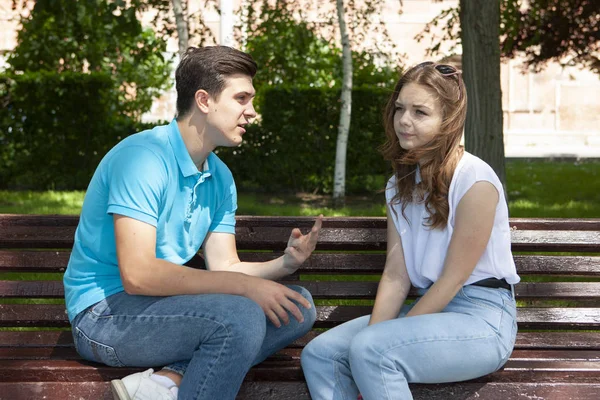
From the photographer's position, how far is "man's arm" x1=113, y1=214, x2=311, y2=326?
2.94m

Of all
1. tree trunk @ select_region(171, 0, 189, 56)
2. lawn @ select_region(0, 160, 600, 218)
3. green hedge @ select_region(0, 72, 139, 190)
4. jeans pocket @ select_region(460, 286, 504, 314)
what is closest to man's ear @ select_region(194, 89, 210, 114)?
jeans pocket @ select_region(460, 286, 504, 314)

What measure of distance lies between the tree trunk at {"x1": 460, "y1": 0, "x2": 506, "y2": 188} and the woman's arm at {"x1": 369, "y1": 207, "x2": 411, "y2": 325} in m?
3.78

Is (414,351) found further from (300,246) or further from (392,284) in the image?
(300,246)

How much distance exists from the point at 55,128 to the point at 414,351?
960 centimetres

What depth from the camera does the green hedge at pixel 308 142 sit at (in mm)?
11328

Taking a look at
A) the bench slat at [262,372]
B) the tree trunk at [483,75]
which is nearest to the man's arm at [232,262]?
the bench slat at [262,372]

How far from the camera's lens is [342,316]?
12.2 feet

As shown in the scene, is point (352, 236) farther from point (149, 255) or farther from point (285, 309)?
point (149, 255)

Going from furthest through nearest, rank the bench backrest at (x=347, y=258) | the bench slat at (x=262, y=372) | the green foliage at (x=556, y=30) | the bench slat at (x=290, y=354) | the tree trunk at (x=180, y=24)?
1. the green foliage at (x=556, y=30)
2. the tree trunk at (x=180, y=24)
3. the bench backrest at (x=347, y=258)
4. the bench slat at (x=290, y=354)
5. the bench slat at (x=262, y=372)

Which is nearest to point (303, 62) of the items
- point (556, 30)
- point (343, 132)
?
point (343, 132)

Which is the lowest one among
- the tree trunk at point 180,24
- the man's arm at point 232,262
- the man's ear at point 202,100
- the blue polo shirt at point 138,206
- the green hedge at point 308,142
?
the green hedge at point 308,142

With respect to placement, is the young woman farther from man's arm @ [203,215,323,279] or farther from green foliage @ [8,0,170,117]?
green foliage @ [8,0,170,117]

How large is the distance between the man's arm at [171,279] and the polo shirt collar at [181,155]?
0.97 feet

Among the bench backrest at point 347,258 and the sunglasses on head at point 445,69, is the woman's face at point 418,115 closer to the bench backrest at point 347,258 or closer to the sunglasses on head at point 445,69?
the sunglasses on head at point 445,69
